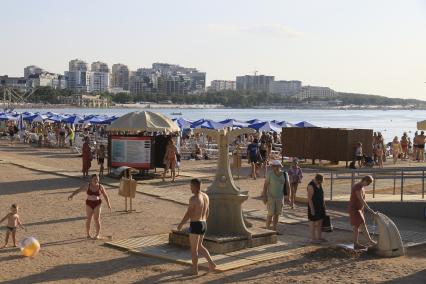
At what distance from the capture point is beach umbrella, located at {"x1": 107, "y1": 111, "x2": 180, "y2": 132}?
22.1 meters

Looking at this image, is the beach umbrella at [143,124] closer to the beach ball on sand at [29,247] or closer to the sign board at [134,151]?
the sign board at [134,151]

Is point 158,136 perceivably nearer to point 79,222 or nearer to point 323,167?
point 323,167

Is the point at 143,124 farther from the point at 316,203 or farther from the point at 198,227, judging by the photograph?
the point at 198,227

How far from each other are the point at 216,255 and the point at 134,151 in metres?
12.0

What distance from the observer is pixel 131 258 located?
10594 millimetres

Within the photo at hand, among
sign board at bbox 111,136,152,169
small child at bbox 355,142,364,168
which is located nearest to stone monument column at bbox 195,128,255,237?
sign board at bbox 111,136,152,169

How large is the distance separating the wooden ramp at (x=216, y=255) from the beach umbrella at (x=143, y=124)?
1026cm

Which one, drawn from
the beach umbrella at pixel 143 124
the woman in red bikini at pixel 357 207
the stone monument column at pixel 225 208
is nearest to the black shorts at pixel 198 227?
the stone monument column at pixel 225 208

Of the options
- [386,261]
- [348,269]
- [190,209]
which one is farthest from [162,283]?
[386,261]

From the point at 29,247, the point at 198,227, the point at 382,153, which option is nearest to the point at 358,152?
the point at 382,153

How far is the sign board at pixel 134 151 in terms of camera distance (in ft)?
72.8

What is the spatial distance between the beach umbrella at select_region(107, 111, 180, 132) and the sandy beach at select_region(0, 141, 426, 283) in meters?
4.10

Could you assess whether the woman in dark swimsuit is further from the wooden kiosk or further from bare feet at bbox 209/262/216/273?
the wooden kiosk

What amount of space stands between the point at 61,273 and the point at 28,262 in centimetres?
84
